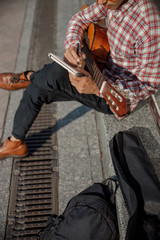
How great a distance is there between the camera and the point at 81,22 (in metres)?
2.13

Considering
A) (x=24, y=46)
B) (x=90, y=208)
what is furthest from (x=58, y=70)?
(x=24, y=46)

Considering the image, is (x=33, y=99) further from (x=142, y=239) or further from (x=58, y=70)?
(x=142, y=239)

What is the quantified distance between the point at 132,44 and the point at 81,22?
651mm

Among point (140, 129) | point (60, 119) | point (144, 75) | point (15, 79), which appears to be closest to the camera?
point (144, 75)

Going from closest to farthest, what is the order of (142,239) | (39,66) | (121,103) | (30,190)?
(142,239)
(121,103)
(30,190)
(39,66)

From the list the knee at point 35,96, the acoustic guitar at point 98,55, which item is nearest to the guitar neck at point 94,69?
the acoustic guitar at point 98,55

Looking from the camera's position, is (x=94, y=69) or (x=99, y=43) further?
(x=99, y=43)

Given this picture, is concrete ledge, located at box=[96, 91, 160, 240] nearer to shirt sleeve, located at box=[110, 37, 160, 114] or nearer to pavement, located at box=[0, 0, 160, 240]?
pavement, located at box=[0, 0, 160, 240]

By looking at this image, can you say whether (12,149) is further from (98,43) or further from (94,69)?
(98,43)

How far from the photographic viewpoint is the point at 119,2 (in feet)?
5.32

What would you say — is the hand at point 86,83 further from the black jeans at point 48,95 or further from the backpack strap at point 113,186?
the backpack strap at point 113,186

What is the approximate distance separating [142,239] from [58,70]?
1.42 meters

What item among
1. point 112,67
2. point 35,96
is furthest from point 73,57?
point 35,96

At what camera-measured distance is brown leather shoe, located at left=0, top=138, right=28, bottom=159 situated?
222 centimetres
